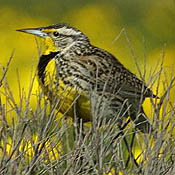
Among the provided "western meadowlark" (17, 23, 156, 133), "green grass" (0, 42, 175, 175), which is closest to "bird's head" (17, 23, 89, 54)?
"western meadowlark" (17, 23, 156, 133)

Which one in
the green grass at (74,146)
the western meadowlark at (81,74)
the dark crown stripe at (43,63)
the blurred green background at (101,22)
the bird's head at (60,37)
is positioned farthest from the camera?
the blurred green background at (101,22)

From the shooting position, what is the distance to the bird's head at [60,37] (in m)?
3.36

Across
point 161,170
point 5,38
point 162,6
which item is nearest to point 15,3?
point 5,38

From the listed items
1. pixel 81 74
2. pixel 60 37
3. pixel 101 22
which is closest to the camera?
pixel 81 74

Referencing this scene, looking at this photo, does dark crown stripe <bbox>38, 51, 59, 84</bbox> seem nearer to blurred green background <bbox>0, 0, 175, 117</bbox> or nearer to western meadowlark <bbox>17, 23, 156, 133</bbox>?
western meadowlark <bbox>17, 23, 156, 133</bbox>

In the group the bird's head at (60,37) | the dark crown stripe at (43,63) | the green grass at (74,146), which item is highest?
the bird's head at (60,37)

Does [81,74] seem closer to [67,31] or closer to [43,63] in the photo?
[43,63]

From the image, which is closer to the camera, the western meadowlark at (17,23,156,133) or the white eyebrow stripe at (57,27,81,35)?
the western meadowlark at (17,23,156,133)

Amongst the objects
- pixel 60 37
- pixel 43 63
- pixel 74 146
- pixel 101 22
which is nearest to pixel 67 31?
pixel 60 37

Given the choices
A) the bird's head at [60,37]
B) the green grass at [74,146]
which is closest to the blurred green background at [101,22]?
the bird's head at [60,37]

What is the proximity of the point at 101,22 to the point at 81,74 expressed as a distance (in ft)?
3.77

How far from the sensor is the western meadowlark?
118 inches

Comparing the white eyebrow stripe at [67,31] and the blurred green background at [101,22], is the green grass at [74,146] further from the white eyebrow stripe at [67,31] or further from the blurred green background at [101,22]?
the blurred green background at [101,22]

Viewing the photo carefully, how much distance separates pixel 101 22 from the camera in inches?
165
